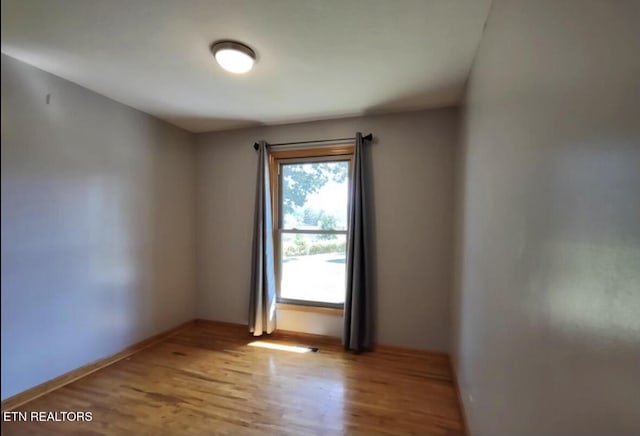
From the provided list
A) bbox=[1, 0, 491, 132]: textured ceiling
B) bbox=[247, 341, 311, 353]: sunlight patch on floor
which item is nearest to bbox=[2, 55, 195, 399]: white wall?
bbox=[1, 0, 491, 132]: textured ceiling

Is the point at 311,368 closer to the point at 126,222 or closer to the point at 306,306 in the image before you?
the point at 306,306

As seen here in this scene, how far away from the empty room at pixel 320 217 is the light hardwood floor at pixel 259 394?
2cm

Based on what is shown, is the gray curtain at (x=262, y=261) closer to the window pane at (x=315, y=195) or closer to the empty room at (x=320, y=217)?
the empty room at (x=320, y=217)

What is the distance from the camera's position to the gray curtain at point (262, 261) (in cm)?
287

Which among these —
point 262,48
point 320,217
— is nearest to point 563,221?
point 262,48

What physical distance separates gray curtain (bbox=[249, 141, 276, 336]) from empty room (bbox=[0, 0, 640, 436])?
0.9 inches

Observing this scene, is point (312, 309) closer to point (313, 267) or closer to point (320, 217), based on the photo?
point (313, 267)

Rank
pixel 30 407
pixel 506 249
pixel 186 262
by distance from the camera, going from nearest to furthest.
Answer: pixel 506 249 → pixel 30 407 → pixel 186 262

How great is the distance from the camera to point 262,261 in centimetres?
288

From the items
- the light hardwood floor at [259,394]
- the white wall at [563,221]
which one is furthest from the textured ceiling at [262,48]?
the light hardwood floor at [259,394]

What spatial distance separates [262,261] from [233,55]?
1873 millimetres

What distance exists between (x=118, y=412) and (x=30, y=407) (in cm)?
52

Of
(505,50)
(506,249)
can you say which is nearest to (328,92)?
(505,50)

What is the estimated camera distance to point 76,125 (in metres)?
1.89
